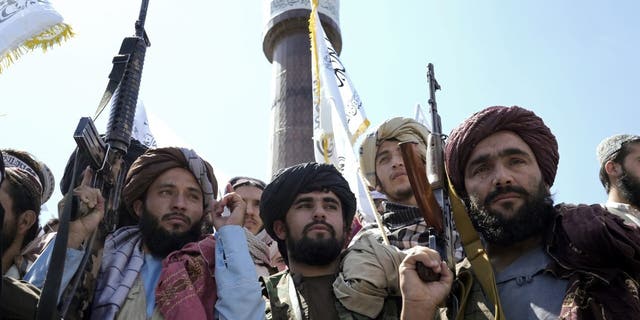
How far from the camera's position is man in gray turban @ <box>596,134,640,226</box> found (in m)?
3.67

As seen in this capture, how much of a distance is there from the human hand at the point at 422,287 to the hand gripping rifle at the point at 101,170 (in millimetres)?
1154

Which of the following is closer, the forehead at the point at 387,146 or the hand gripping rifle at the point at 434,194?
the hand gripping rifle at the point at 434,194

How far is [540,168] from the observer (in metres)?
2.42

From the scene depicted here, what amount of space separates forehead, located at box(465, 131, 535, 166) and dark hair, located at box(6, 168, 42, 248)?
2068 mm

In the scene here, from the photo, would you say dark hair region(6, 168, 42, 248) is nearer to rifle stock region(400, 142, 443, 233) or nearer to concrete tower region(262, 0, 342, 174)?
rifle stock region(400, 142, 443, 233)

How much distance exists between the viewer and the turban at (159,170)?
2936 millimetres

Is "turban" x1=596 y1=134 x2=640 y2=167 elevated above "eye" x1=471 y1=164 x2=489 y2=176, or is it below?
above

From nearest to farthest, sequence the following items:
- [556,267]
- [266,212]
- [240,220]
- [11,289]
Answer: [11,289] < [556,267] < [240,220] < [266,212]

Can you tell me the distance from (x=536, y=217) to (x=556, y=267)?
24 centimetres

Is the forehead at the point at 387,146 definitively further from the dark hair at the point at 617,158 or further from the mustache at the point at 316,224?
the dark hair at the point at 617,158

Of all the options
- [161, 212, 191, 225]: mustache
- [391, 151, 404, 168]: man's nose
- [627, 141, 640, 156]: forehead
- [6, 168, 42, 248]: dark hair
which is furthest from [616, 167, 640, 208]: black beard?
[6, 168, 42, 248]: dark hair

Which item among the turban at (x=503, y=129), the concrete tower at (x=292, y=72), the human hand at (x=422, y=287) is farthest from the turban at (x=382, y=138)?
the concrete tower at (x=292, y=72)

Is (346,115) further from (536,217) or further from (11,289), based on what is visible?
(11,289)

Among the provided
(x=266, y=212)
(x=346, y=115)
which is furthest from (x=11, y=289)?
(x=346, y=115)
